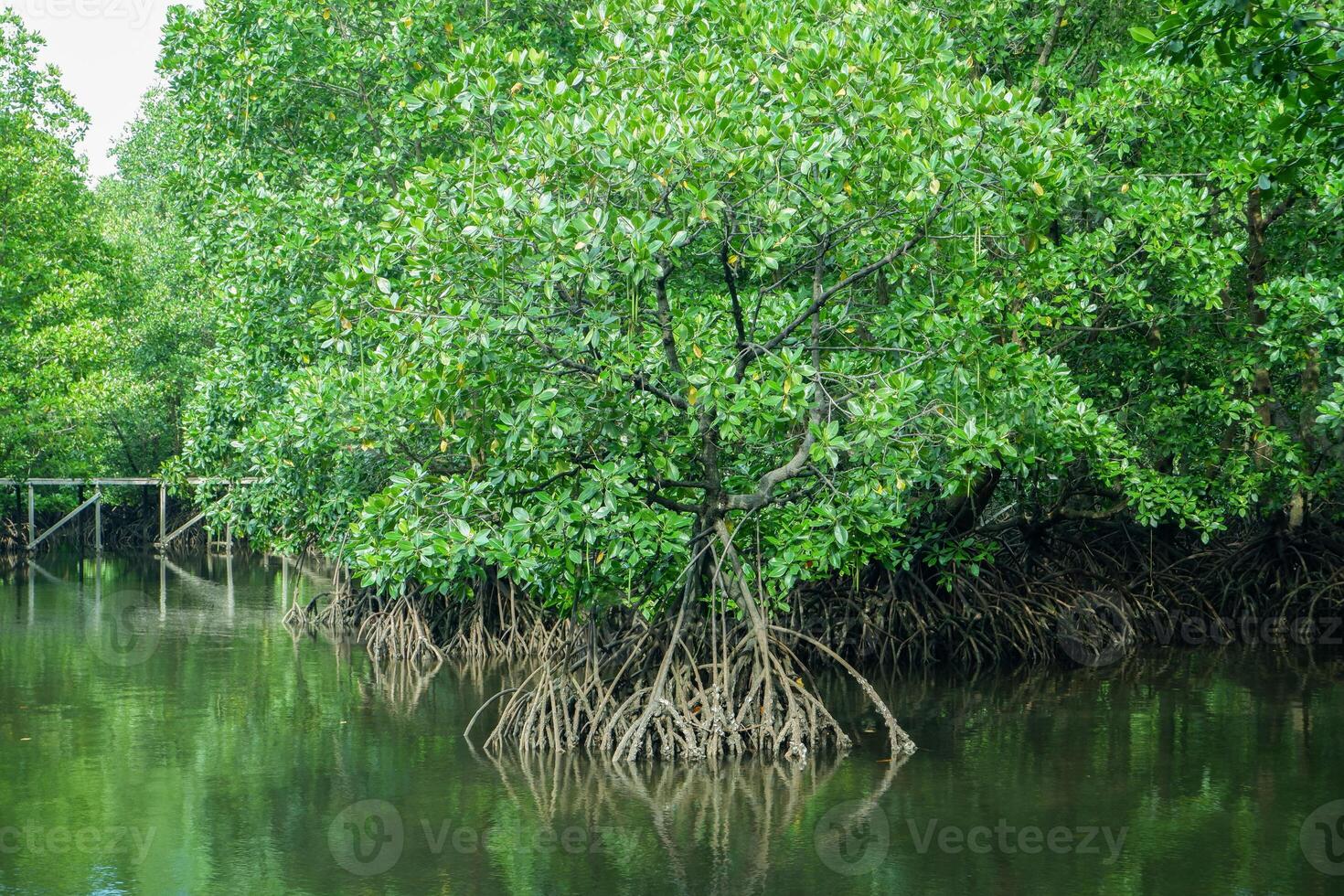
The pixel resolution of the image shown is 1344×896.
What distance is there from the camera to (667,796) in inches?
338

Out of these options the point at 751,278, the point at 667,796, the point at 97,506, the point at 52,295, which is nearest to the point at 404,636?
the point at 751,278

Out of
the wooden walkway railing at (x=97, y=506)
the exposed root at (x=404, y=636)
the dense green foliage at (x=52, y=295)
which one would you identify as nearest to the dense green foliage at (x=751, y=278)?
the exposed root at (x=404, y=636)

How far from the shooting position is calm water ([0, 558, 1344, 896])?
7.16 m

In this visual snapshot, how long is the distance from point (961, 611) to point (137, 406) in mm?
Answer: 20600

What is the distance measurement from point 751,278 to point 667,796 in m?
3.54

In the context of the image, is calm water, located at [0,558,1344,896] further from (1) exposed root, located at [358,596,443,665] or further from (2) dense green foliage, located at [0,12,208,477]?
(2) dense green foliage, located at [0,12,208,477]

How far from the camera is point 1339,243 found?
12164 mm

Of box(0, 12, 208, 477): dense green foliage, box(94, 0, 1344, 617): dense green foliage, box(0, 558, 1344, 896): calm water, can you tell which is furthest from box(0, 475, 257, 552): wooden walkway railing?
box(94, 0, 1344, 617): dense green foliage

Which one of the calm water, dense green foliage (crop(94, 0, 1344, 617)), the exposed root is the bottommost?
the calm water

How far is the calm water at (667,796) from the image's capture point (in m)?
7.16

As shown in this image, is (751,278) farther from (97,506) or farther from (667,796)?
(97,506)

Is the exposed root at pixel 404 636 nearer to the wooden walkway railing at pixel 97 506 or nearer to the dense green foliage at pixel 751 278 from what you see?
the dense green foliage at pixel 751 278

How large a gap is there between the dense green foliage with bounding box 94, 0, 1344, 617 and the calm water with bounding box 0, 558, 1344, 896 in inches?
54.0

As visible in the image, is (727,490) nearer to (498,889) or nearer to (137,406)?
(498,889)
